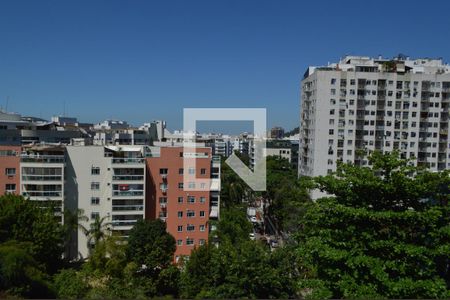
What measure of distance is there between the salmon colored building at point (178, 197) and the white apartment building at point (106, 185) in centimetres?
68

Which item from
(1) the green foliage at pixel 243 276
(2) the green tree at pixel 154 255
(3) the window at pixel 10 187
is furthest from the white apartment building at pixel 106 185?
(1) the green foliage at pixel 243 276

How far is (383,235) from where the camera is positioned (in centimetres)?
376

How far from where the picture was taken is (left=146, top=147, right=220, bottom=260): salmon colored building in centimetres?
Result: 1627

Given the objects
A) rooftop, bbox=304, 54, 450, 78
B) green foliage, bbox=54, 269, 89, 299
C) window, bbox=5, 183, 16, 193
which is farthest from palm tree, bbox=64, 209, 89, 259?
rooftop, bbox=304, 54, 450, 78

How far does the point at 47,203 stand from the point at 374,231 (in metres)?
13.8

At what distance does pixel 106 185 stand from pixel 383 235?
13776 mm

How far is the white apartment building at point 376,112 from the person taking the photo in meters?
23.8

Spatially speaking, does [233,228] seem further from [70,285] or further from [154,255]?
[70,285]

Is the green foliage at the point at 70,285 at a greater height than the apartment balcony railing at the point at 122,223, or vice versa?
the apartment balcony railing at the point at 122,223

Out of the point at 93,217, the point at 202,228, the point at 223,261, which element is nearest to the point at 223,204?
the point at 202,228

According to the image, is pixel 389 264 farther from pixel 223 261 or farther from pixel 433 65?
pixel 433 65

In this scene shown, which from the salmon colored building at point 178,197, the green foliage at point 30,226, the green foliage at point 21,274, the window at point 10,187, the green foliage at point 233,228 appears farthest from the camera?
the salmon colored building at point 178,197

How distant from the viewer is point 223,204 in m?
23.4

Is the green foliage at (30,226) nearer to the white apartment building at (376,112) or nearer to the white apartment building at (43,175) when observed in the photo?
the white apartment building at (43,175)
